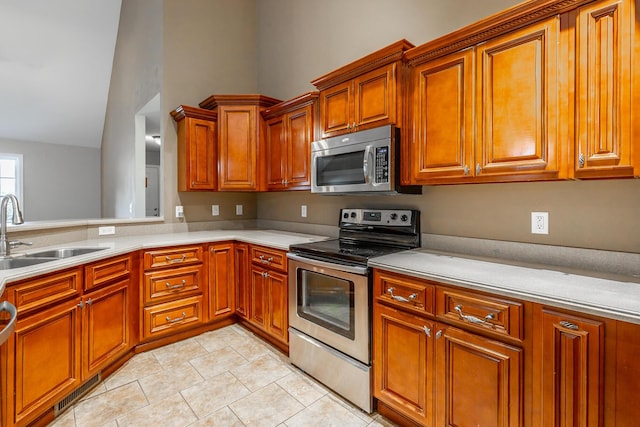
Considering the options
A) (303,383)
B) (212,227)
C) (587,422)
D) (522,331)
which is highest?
(212,227)

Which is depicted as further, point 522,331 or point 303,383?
point 303,383

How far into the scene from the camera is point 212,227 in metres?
3.62

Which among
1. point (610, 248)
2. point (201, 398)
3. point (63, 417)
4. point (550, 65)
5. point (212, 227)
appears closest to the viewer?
point (550, 65)

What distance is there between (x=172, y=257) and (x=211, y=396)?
3.88ft

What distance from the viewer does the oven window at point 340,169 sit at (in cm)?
223

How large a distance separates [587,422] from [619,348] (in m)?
0.30

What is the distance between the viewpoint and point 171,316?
2680mm

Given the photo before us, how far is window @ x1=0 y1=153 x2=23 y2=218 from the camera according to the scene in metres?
5.94

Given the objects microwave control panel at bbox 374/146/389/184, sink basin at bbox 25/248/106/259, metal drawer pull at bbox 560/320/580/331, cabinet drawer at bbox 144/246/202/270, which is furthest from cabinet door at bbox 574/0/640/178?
sink basin at bbox 25/248/106/259

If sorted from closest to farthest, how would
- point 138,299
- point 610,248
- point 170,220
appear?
point 610,248, point 138,299, point 170,220

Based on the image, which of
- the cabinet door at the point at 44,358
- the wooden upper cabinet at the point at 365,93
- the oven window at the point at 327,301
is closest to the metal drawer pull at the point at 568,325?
the oven window at the point at 327,301

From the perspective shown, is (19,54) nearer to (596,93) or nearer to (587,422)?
(596,93)

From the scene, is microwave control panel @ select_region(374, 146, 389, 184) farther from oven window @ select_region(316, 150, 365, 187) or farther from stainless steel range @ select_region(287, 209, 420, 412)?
stainless steel range @ select_region(287, 209, 420, 412)

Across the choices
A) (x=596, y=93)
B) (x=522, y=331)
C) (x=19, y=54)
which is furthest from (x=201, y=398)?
(x=19, y=54)
